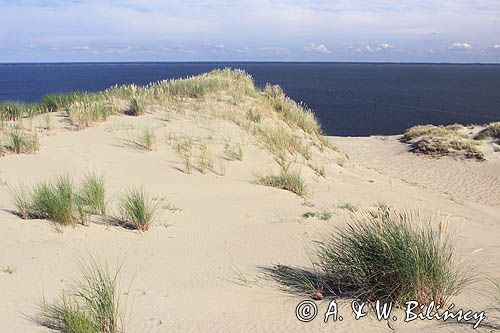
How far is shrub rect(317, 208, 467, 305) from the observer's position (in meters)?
4.62

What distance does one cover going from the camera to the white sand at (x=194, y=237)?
4.76m

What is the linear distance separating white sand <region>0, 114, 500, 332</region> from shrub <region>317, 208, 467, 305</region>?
0.32 meters

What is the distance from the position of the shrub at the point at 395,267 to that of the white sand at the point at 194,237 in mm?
324

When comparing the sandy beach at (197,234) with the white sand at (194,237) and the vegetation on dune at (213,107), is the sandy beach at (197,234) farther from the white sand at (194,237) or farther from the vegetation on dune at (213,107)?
the vegetation on dune at (213,107)

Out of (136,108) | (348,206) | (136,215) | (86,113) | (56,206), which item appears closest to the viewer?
(56,206)

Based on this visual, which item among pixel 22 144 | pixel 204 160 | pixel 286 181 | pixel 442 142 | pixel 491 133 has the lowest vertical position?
pixel 442 142

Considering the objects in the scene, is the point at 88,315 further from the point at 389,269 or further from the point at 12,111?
the point at 12,111

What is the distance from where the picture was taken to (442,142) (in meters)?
24.0

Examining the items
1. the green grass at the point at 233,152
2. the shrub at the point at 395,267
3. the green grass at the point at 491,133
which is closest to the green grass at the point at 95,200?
the shrub at the point at 395,267

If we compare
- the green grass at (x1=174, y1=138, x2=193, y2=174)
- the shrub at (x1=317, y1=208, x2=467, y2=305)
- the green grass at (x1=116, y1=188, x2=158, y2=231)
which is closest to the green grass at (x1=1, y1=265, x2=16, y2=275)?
the green grass at (x1=116, y1=188, x2=158, y2=231)

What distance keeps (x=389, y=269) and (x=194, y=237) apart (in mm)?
3298

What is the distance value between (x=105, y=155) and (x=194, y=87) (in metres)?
8.83

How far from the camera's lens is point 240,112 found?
57.5 ft

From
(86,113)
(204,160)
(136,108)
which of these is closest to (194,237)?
(204,160)
